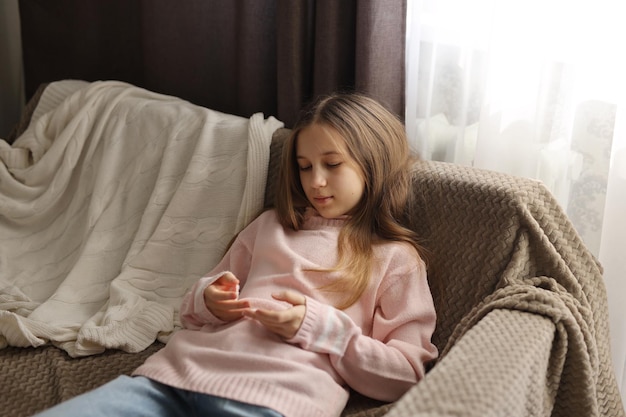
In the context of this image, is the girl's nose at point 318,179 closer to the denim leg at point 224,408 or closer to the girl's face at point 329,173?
the girl's face at point 329,173

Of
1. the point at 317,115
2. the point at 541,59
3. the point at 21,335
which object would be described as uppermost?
the point at 541,59

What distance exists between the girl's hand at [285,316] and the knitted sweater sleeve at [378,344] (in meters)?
0.01

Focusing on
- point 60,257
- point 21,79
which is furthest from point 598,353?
point 21,79

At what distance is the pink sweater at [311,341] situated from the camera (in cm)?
136

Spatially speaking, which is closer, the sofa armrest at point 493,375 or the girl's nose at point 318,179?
the sofa armrest at point 493,375

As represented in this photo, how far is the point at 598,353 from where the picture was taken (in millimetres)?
1517

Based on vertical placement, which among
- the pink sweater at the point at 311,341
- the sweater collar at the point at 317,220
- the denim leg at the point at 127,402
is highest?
the sweater collar at the point at 317,220

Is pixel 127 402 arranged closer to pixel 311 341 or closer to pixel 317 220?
pixel 311 341

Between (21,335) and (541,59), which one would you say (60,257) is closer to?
(21,335)

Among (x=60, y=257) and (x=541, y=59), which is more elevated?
(x=541, y=59)

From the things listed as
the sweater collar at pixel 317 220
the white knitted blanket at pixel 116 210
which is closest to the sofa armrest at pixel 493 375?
the sweater collar at pixel 317 220

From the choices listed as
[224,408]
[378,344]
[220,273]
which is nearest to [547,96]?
[378,344]

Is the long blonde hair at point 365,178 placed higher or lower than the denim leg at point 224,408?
higher

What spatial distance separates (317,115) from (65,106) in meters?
0.97
